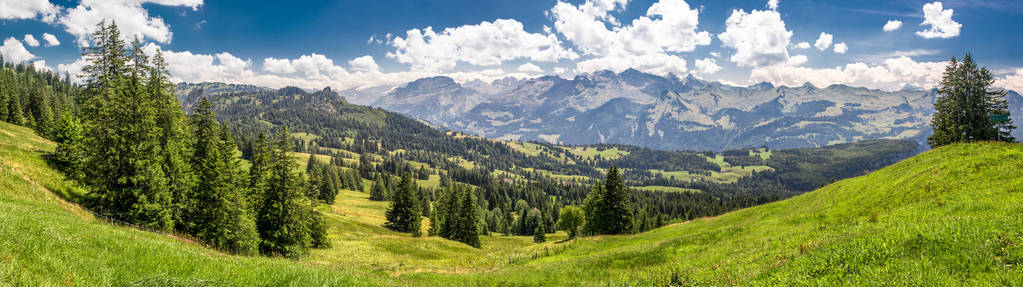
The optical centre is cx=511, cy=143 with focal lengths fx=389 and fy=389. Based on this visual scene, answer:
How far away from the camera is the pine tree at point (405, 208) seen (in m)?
84.2

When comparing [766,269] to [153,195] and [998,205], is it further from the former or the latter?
[153,195]

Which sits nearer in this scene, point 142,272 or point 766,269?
point 142,272

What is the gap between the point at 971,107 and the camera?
195 feet

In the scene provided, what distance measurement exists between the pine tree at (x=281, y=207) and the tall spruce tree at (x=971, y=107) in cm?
9083

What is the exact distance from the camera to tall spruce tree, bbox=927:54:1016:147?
5847cm

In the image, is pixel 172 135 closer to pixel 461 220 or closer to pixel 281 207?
pixel 281 207

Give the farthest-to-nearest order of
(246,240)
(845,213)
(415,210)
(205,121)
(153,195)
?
(415,210) < (205,121) < (246,240) < (153,195) < (845,213)

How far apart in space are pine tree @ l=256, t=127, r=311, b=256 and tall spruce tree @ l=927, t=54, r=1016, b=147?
9083cm

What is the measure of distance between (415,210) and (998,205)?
267 ft

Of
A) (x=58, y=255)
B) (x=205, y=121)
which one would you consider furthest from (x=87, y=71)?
(x=58, y=255)

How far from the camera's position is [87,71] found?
3853 cm

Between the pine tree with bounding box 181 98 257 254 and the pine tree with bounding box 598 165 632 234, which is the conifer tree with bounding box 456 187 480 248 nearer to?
the pine tree with bounding box 598 165 632 234

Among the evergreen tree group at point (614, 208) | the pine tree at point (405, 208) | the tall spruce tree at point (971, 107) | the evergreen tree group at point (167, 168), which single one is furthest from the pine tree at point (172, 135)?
the tall spruce tree at point (971, 107)

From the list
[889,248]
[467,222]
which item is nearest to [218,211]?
[889,248]
